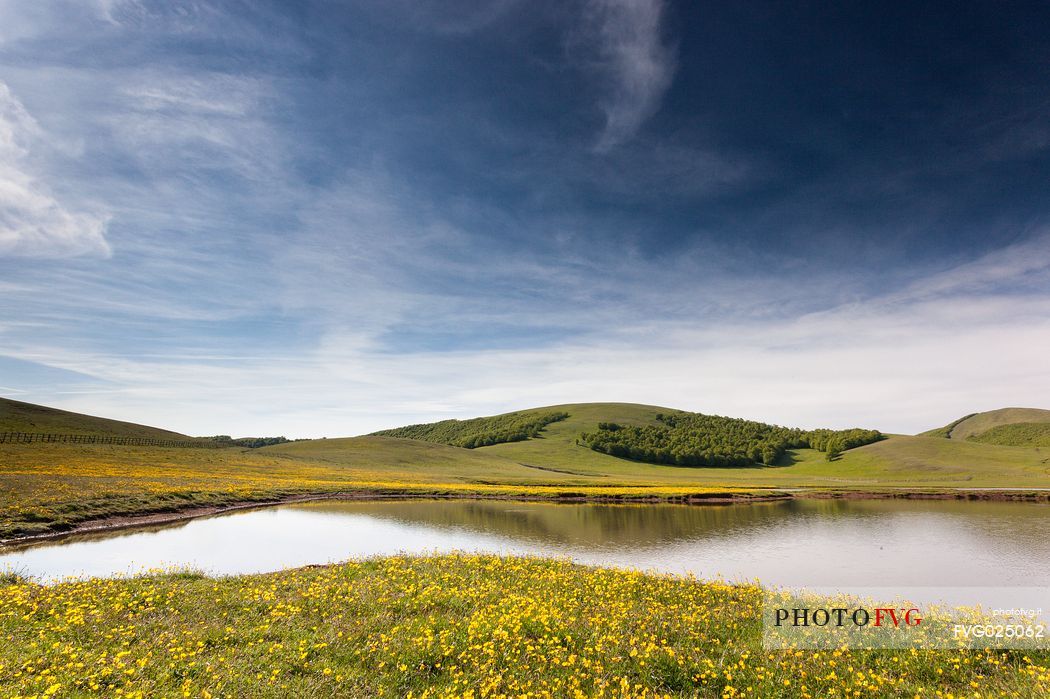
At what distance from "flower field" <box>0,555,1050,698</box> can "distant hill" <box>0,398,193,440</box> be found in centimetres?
13149

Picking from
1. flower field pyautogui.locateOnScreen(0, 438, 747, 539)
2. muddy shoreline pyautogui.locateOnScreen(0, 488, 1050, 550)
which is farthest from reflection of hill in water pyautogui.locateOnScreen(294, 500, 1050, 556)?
flower field pyautogui.locateOnScreen(0, 438, 747, 539)

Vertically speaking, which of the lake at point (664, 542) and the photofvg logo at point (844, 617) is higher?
the photofvg logo at point (844, 617)

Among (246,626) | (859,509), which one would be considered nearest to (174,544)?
(246,626)

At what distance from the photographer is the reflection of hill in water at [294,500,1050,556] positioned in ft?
125

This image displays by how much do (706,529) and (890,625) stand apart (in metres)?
30.2

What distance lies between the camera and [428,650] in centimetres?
1083

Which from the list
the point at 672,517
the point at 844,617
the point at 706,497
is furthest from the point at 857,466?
the point at 844,617

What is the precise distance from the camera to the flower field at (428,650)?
9047 millimetres

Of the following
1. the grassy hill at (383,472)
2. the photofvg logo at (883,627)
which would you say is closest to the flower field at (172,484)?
the grassy hill at (383,472)

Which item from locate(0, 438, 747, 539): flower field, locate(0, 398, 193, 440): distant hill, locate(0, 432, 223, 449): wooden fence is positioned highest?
locate(0, 398, 193, 440): distant hill

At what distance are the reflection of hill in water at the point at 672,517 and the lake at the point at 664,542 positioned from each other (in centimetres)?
17

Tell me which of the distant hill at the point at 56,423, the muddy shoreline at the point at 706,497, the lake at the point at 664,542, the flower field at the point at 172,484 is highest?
the distant hill at the point at 56,423

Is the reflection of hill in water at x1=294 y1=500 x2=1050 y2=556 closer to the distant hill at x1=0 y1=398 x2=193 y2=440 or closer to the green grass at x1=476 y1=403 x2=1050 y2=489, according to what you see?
the green grass at x1=476 y1=403 x2=1050 y2=489

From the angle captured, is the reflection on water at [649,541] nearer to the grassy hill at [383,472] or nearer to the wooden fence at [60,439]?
the grassy hill at [383,472]
